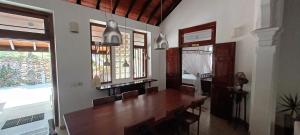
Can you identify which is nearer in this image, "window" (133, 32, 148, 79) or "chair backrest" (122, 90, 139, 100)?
"chair backrest" (122, 90, 139, 100)

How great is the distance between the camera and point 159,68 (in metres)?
5.59

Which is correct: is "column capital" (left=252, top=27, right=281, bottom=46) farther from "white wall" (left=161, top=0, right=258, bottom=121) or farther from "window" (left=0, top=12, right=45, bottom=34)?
"window" (left=0, top=12, right=45, bottom=34)

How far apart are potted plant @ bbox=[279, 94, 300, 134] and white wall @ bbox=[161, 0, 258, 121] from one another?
0.65m

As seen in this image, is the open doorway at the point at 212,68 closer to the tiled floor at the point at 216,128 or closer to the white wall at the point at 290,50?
the tiled floor at the point at 216,128

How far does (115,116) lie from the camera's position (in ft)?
6.46

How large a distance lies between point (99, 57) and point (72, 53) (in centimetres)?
83

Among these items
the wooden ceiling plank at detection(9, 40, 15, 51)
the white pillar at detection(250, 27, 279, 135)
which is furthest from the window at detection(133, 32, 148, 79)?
the white pillar at detection(250, 27, 279, 135)

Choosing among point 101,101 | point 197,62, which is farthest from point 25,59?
point 197,62

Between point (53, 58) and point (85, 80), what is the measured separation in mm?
854

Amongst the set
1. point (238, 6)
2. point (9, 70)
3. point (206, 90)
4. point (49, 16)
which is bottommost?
point (206, 90)

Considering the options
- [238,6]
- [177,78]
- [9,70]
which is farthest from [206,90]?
[9,70]

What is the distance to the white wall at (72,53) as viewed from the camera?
2.98 meters

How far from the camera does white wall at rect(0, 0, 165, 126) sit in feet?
9.78

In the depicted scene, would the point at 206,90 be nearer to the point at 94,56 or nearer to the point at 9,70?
the point at 94,56
